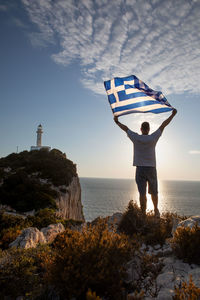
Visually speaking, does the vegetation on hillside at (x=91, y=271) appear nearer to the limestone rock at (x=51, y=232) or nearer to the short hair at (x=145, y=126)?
the short hair at (x=145, y=126)

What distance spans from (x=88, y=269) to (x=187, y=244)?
186cm

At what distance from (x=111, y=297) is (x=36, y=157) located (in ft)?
85.8

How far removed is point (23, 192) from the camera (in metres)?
15.0

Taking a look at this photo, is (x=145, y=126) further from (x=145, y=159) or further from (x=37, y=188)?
(x=37, y=188)

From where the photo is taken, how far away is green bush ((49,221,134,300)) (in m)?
2.49

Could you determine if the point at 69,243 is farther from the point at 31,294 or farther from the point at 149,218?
the point at 149,218

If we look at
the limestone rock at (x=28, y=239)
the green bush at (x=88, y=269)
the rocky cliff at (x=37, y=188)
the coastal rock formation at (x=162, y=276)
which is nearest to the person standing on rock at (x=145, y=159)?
the coastal rock formation at (x=162, y=276)

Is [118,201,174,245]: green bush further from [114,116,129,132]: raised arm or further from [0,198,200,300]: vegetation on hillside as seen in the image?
[114,116,129,132]: raised arm

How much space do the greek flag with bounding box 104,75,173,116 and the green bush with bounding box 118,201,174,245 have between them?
313 centimetres

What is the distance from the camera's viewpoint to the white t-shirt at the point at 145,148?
5598 millimetres

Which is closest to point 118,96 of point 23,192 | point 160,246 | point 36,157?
point 160,246

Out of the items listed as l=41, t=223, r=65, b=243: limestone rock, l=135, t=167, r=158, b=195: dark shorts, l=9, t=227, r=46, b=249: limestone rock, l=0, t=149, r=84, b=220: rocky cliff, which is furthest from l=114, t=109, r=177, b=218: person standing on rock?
l=0, t=149, r=84, b=220: rocky cliff

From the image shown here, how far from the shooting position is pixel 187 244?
3.46 m

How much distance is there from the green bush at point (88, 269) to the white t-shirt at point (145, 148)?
3022mm
